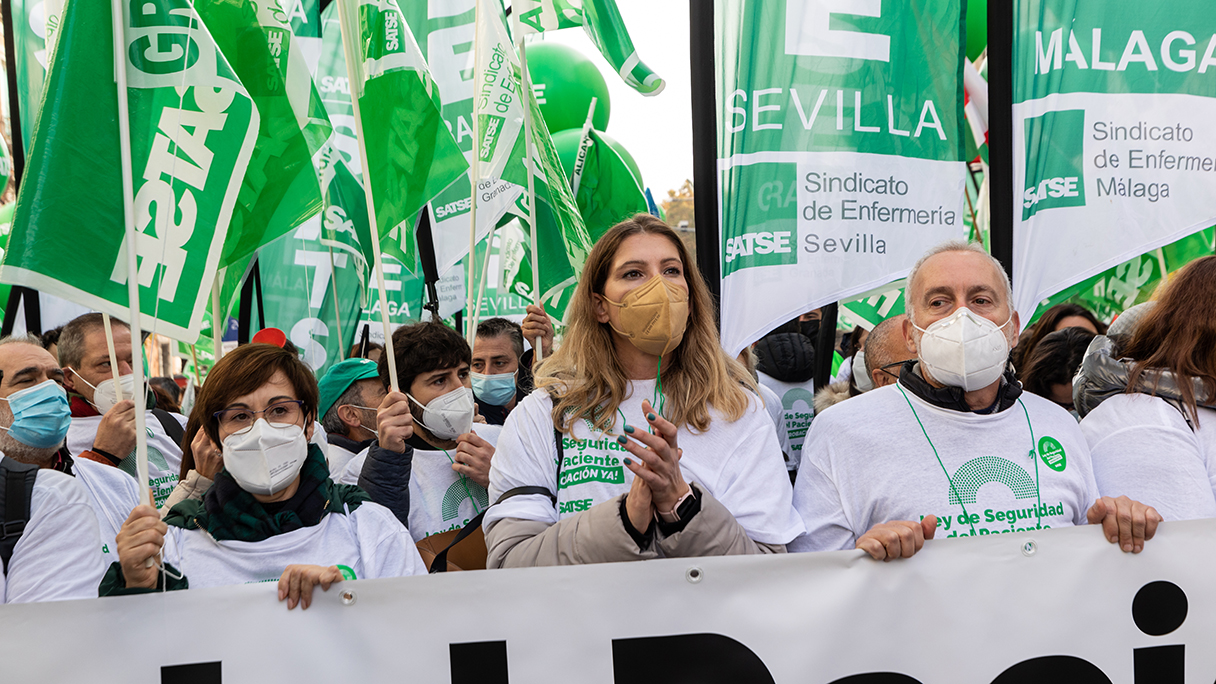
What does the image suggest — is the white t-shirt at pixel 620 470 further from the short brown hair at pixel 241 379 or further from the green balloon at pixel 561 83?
the green balloon at pixel 561 83

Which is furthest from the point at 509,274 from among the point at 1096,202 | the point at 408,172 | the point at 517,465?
the point at 517,465

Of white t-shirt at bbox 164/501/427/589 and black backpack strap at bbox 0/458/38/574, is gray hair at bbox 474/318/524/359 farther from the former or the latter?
black backpack strap at bbox 0/458/38/574

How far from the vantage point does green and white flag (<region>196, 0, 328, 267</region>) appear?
308cm

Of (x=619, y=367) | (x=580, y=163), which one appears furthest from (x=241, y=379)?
(x=580, y=163)

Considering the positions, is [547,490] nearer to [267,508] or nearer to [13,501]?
[267,508]

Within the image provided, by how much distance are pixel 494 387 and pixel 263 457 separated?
2.19 meters

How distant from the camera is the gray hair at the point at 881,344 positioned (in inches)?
148

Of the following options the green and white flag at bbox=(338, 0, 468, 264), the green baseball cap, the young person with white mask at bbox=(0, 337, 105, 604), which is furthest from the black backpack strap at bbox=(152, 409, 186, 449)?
the young person with white mask at bbox=(0, 337, 105, 604)

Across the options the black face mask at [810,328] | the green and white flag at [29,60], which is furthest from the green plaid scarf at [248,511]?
the green and white flag at [29,60]

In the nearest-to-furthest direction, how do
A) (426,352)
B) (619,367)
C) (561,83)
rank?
(619,367) < (426,352) < (561,83)

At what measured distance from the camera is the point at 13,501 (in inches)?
94.7

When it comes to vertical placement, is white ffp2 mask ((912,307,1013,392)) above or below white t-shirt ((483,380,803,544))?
above

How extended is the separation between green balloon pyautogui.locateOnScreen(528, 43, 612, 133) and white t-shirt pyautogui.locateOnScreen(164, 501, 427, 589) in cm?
731

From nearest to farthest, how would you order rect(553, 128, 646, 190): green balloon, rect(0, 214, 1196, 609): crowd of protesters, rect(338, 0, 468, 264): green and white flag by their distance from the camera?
rect(0, 214, 1196, 609): crowd of protesters, rect(338, 0, 468, 264): green and white flag, rect(553, 128, 646, 190): green balloon
